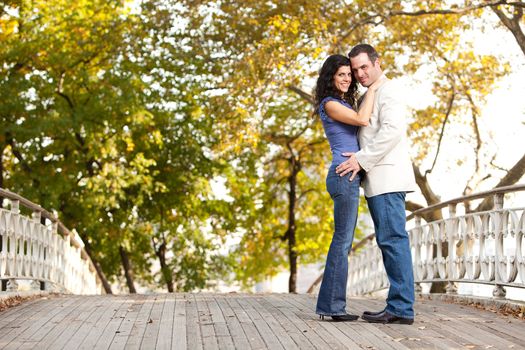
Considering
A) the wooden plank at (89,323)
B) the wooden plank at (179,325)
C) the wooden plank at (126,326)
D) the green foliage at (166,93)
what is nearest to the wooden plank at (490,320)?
the wooden plank at (179,325)

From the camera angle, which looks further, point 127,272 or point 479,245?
point 127,272

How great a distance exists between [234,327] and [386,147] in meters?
1.69

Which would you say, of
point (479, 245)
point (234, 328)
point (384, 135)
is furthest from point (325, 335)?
point (479, 245)

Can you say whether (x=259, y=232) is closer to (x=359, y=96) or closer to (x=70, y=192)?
(x=70, y=192)

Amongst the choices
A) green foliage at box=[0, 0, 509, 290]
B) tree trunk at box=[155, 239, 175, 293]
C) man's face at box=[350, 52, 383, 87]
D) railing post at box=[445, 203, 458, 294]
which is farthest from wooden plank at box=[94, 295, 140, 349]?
tree trunk at box=[155, 239, 175, 293]

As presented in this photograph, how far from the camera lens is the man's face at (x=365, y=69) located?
20.5ft

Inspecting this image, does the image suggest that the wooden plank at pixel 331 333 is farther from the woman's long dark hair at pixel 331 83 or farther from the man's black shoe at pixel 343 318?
the woman's long dark hair at pixel 331 83

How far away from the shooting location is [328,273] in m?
6.42

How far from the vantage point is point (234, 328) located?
19.5ft

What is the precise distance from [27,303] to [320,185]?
80.9ft

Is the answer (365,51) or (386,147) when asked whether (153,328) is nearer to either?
(386,147)

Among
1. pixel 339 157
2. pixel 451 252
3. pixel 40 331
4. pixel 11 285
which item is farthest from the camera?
pixel 451 252

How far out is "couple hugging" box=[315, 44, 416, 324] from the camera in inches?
246

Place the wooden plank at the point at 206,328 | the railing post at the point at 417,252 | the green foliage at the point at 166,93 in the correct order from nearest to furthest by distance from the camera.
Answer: the wooden plank at the point at 206,328 → the railing post at the point at 417,252 → the green foliage at the point at 166,93
